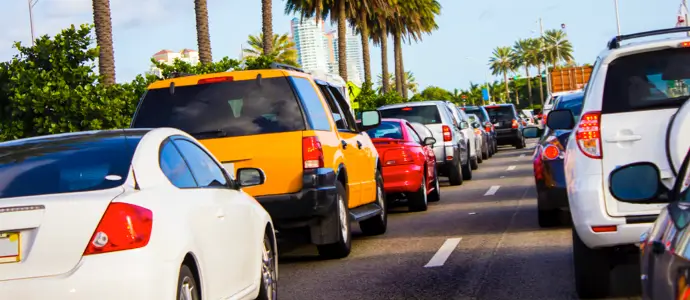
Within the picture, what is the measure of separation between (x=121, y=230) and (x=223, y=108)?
5.47 meters

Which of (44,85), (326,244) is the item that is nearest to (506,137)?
(44,85)

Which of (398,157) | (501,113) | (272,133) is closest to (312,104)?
(272,133)

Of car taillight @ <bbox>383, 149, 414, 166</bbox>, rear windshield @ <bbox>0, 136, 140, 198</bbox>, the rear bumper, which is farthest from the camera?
car taillight @ <bbox>383, 149, 414, 166</bbox>

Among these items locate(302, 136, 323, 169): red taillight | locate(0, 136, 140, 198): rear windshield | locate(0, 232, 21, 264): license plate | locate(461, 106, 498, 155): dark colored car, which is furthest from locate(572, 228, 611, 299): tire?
locate(461, 106, 498, 155): dark colored car

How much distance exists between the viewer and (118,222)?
5.55 m

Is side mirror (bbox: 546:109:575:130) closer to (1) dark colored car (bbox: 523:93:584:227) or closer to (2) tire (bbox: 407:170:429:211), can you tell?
(1) dark colored car (bbox: 523:93:584:227)

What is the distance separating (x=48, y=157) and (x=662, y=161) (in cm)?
370

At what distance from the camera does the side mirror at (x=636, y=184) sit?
16.6ft

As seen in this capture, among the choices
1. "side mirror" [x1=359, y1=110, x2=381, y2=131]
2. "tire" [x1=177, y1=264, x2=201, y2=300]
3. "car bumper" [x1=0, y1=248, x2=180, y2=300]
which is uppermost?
"side mirror" [x1=359, y1=110, x2=381, y2=131]

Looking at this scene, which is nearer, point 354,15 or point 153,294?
point 153,294

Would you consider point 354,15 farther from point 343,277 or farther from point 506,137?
point 343,277

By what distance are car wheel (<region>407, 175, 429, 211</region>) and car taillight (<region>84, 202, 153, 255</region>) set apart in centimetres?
1136

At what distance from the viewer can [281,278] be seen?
34.4 feet

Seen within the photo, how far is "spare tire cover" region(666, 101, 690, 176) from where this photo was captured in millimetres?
6953
